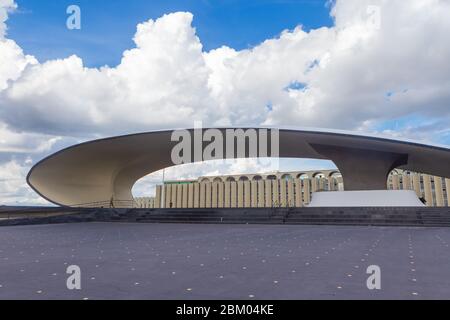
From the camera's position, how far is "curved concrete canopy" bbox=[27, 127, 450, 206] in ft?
71.9

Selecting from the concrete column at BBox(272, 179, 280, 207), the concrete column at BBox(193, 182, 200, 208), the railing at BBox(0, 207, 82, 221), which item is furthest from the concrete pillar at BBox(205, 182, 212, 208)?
the railing at BBox(0, 207, 82, 221)

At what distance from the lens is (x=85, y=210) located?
74.6ft

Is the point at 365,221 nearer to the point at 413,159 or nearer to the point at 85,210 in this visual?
the point at 413,159

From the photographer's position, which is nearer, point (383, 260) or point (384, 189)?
point (383, 260)

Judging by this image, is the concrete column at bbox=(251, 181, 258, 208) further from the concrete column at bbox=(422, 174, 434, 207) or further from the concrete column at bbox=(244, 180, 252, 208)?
the concrete column at bbox=(422, 174, 434, 207)

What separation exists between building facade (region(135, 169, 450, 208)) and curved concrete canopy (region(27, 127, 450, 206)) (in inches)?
1660

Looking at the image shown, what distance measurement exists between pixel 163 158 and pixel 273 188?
60.4m

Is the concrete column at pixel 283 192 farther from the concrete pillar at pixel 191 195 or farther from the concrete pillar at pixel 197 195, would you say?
the concrete pillar at pixel 191 195

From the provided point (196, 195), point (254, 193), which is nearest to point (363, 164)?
point (254, 193)

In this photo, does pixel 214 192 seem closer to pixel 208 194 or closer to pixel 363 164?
pixel 208 194

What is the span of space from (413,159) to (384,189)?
11.3 feet

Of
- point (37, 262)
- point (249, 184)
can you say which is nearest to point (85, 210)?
point (37, 262)

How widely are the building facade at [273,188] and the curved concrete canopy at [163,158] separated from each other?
42.2 metres
